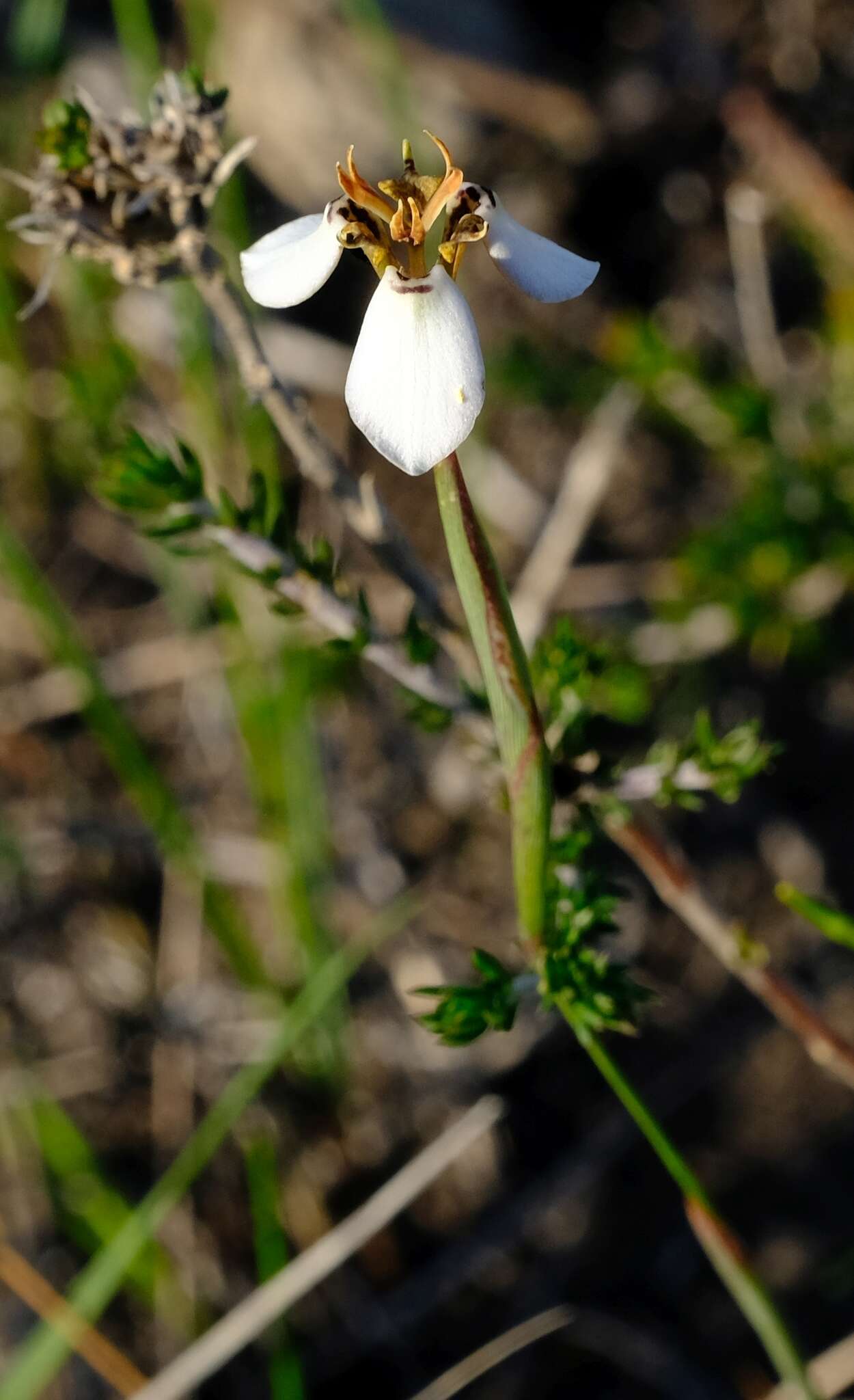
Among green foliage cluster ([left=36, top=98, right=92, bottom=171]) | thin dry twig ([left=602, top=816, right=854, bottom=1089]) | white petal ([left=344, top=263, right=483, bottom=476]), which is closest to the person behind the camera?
white petal ([left=344, top=263, right=483, bottom=476])

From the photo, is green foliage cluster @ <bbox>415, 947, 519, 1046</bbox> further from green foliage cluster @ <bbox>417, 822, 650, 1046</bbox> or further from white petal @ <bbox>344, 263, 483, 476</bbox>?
white petal @ <bbox>344, 263, 483, 476</bbox>

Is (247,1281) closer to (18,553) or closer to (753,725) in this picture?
(18,553)

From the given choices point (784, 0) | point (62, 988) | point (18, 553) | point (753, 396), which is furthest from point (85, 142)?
point (784, 0)

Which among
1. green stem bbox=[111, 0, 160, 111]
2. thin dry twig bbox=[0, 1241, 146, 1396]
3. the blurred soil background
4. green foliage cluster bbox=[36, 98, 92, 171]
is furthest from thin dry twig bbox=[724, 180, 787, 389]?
thin dry twig bbox=[0, 1241, 146, 1396]

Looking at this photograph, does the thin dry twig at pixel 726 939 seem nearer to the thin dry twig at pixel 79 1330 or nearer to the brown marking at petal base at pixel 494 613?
the brown marking at petal base at pixel 494 613

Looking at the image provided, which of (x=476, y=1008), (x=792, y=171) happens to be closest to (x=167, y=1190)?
(x=476, y=1008)
